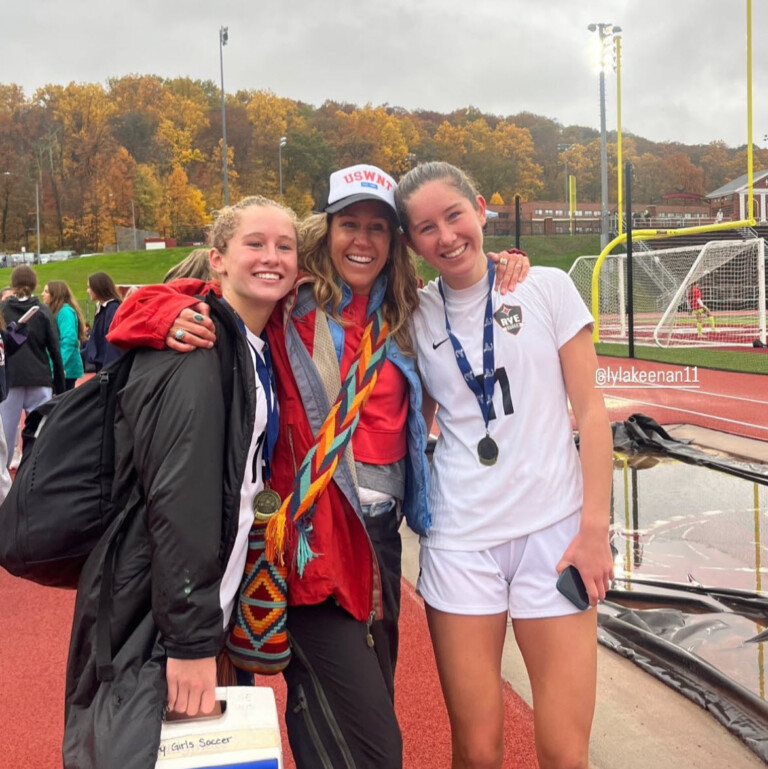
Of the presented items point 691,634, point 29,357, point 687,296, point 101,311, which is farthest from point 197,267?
point 687,296

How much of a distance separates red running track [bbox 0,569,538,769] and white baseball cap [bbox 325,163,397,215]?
2.04 meters

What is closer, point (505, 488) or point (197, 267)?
point (505, 488)

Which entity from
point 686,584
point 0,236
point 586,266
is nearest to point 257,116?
point 0,236

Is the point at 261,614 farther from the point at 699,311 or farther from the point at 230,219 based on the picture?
the point at 699,311

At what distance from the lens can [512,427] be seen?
7.27 ft

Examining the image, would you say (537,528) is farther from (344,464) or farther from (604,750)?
(604,750)

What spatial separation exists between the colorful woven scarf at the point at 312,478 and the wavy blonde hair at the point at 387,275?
0.28 metres

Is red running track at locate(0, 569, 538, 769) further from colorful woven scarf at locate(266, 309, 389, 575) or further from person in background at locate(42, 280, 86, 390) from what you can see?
person in background at locate(42, 280, 86, 390)

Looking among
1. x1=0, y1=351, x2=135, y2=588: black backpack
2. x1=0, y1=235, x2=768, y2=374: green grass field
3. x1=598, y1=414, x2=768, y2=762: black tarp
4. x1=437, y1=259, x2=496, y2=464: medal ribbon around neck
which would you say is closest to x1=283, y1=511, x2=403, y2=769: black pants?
A: x1=437, y1=259, x2=496, y2=464: medal ribbon around neck

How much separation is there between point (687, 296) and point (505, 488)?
25369 millimetres

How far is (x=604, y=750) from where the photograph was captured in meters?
2.86

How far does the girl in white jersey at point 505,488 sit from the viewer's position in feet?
6.94

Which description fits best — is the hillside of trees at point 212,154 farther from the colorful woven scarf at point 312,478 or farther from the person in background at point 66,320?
the colorful woven scarf at point 312,478

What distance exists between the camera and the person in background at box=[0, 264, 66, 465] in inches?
299
